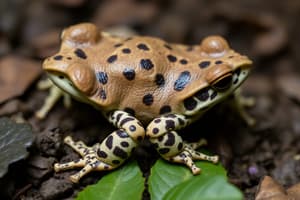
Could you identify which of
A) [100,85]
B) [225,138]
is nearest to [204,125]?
[225,138]

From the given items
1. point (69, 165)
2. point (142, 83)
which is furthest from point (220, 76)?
point (69, 165)

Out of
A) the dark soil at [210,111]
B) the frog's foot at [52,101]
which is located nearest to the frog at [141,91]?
the dark soil at [210,111]

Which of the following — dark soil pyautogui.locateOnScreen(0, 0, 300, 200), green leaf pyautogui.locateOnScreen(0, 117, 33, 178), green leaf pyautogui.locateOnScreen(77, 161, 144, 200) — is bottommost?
dark soil pyautogui.locateOnScreen(0, 0, 300, 200)

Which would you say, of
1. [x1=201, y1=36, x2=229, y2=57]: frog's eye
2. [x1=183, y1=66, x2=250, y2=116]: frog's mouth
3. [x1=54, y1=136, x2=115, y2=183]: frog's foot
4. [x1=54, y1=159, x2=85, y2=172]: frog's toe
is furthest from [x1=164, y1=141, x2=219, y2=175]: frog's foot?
[x1=201, y1=36, x2=229, y2=57]: frog's eye

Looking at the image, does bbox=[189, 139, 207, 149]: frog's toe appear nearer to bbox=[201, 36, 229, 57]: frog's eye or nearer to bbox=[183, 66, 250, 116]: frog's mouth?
bbox=[183, 66, 250, 116]: frog's mouth

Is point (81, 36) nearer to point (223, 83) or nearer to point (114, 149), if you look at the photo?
Result: point (114, 149)
